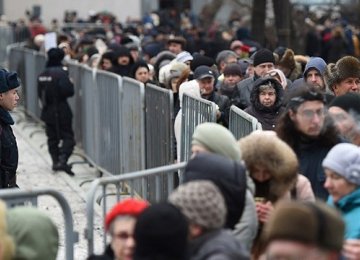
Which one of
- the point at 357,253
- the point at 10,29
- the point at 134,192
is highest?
the point at 357,253

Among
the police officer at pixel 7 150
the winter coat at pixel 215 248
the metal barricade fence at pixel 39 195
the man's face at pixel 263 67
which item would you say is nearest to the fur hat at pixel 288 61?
the man's face at pixel 263 67

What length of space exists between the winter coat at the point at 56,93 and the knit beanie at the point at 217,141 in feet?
35.4

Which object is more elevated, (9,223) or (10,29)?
(9,223)

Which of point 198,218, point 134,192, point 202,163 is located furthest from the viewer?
point 134,192

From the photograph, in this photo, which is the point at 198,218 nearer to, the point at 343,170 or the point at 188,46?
the point at 343,170

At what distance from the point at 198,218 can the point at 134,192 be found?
3505 millimetres

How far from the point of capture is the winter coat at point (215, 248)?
612 cm

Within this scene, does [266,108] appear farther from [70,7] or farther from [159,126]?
[70,7]

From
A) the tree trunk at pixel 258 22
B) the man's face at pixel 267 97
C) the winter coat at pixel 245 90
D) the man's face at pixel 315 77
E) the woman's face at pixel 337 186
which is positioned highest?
the woman's face at pixel 337 186

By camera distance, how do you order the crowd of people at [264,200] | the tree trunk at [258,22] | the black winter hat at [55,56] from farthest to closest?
1. the tree trunk at [258,22]
2. the black winter hat at [55,56]
3. the crowd of people at [264,200]

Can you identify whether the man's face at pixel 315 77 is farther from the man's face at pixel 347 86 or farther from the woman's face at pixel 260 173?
the woman's face at pixel 260 173

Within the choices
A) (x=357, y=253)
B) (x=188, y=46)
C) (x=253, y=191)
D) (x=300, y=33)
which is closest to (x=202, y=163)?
(x=253, y=191)

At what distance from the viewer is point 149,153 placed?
46.2 feet

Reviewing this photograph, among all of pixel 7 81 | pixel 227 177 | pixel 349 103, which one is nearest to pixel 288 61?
pixel 7 81
